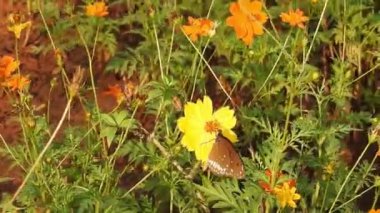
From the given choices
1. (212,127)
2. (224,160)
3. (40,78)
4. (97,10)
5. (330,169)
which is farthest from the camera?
(40,78)

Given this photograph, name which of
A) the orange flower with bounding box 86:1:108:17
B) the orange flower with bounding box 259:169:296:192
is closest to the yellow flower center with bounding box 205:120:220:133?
the orange flower with bounding box 259:169:296:192

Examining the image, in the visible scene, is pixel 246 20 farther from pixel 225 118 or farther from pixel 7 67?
pixel 7 67

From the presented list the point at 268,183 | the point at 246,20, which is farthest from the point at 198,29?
the point at 268,183

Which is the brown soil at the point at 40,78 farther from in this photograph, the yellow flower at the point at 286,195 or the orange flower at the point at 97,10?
the yellow flower at the point at 286,195

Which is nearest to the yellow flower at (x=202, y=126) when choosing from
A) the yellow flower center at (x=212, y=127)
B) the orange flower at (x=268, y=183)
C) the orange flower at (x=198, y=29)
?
the yellow flower center at (x=212, y=127)

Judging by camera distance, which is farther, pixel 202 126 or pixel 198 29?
pixel 198 29

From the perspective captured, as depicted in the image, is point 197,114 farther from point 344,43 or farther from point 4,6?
point 4,6
